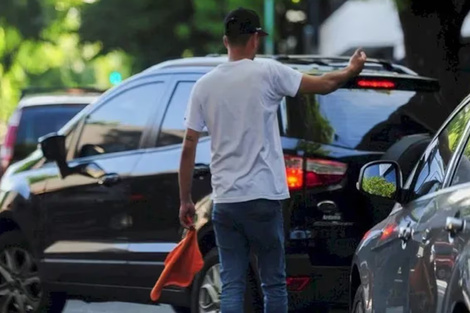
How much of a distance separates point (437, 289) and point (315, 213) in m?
3.30

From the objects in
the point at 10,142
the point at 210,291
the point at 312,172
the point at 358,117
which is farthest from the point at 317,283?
the point at 10,142

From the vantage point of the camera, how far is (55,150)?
9961mm

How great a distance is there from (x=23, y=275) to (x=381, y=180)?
15.0 feet

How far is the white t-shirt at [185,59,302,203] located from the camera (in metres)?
7.15

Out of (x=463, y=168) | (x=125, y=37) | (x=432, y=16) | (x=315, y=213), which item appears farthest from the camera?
(x=125, y=37)

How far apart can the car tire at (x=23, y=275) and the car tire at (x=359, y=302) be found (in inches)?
144

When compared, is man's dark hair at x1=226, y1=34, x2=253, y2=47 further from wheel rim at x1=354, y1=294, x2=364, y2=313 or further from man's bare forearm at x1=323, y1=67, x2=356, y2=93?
wheel rim at x1=354, y1=294, x2=364, y2=313

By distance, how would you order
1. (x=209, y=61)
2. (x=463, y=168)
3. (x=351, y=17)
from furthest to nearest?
(x=351, y=17) → (x=209, y=61) → (x=463, y=168)

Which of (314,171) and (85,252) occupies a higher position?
(314,171)

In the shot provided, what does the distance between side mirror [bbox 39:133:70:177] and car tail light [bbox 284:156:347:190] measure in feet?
7.81

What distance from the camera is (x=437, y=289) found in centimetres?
482

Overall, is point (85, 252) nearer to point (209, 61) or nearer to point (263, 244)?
point (209, 61)

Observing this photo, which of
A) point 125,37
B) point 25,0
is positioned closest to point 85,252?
point 125,37

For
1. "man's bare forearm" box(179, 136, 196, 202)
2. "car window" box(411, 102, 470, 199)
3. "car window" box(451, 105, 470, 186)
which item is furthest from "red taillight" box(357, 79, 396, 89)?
"car window" box(451, 105, 470, 186)
